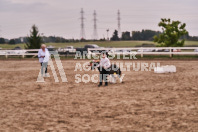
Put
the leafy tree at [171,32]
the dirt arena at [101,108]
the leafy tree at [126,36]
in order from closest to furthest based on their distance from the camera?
the dirt arena at [101,108] < the leafy tree at [171,32] < the leafy tree at [126,36]

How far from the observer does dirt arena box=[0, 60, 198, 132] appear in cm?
604

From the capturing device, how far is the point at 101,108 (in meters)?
7.59

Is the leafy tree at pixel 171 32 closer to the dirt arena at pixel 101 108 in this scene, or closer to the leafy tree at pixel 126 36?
the dirt arena at pixel 101 108

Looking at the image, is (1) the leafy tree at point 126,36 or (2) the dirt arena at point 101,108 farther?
(1) the leafy tree at point 126,36

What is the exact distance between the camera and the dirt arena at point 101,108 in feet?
19.8

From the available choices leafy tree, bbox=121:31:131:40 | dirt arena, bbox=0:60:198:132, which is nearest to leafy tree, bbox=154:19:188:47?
dirt arena, bbox=0:60:198:132

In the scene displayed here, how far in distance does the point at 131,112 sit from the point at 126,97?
6.34 feet

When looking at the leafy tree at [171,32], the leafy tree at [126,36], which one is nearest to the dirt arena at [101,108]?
the leafy tree at [171,32]

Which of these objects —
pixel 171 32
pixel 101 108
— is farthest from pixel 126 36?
pixel 101 108

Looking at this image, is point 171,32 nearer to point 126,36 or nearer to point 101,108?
point 101,108

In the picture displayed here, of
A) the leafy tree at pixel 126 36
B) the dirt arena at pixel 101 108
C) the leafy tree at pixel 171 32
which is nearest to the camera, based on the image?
the dirt arena at pixel 101 108

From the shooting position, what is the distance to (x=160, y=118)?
6.48 m

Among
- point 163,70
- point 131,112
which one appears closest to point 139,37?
point 163,70

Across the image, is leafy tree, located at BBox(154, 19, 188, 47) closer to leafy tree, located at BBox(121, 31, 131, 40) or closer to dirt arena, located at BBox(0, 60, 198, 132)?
dirt arena, located at BBox(0, 60, 198, 132)
